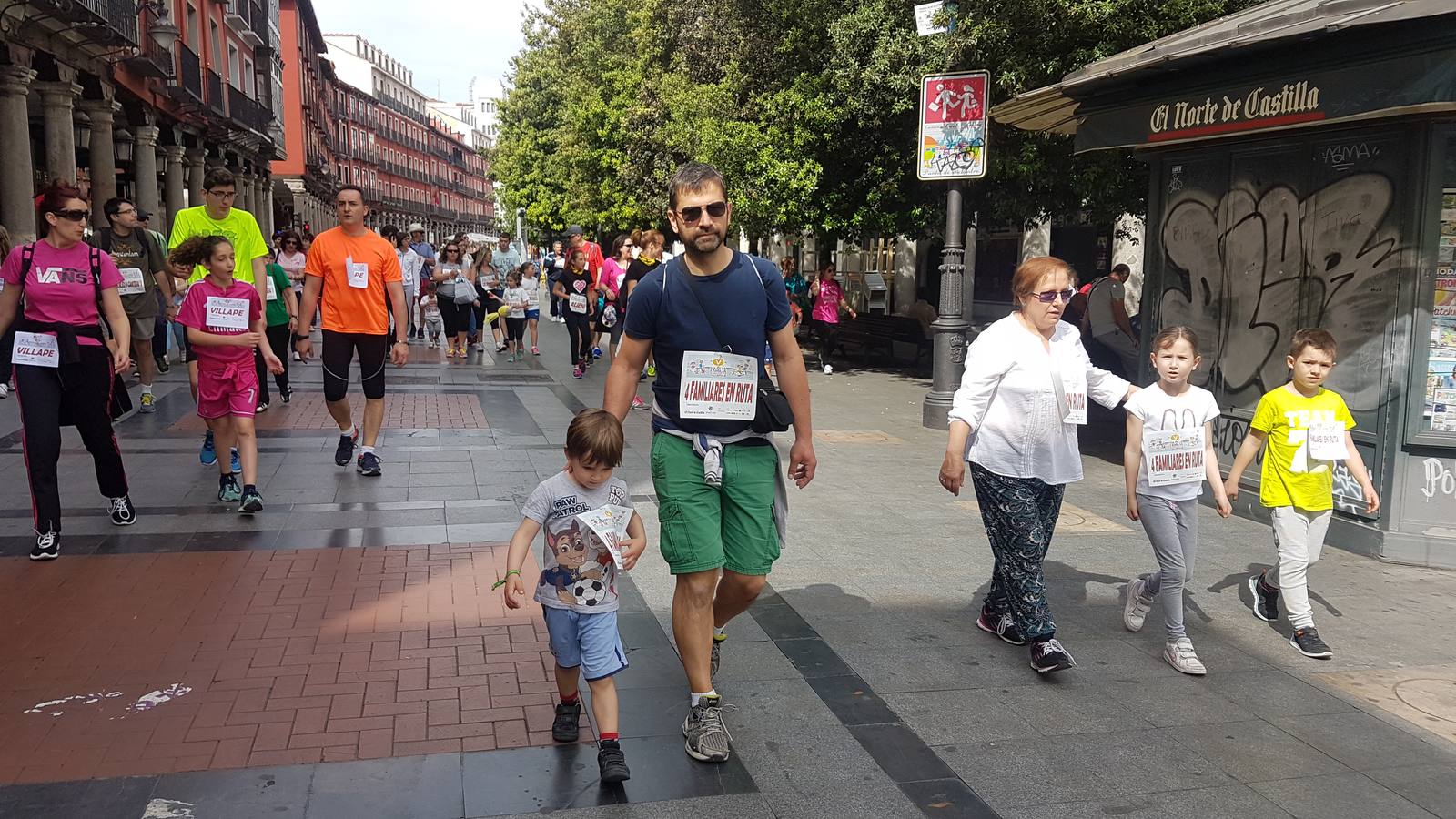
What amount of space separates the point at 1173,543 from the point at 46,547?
525cm

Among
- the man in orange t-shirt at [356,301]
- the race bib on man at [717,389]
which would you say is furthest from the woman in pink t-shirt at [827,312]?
the race bib on man at [717,389]

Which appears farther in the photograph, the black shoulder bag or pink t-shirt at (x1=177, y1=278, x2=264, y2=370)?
pink t-shirt at (x1=177, y1=278, x2=264, y2=370)

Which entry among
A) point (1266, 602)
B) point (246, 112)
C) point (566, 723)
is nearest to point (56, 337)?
point (566, 723)

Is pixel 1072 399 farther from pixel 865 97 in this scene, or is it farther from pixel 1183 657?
pixel 865 97

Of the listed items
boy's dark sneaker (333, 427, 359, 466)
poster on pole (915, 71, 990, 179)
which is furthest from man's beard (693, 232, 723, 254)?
poster on pole (915, 71, 990, 179)

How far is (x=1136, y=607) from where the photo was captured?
5.03 meters

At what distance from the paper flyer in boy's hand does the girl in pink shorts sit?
3.79 m

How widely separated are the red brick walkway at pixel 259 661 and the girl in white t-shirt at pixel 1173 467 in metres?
2.48

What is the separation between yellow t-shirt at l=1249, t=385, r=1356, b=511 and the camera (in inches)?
194

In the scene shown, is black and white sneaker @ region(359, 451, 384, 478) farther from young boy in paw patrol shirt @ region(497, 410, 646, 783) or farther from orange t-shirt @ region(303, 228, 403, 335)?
young boy in paw patrol shirt @ region(497, 410, 646, 783)

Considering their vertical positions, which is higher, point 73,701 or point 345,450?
point 345,450

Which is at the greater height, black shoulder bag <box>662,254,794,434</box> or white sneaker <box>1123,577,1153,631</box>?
black shoulder bag <box>662,254,794,434</box>

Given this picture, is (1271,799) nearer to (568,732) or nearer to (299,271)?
(568,732)

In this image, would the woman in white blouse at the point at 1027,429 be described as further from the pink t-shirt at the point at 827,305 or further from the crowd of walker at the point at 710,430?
the pink t-shirt at the point at 827,305
